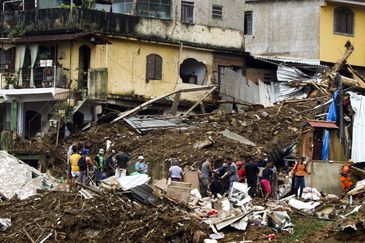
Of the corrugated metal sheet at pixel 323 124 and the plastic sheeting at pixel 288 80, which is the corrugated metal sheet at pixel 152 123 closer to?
the corrugated metal sheet at pixel 323 124

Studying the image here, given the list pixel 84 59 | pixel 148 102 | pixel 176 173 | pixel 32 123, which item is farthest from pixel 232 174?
pixel 32 123

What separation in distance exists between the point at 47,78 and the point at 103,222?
15459mm

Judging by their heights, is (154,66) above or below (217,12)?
below

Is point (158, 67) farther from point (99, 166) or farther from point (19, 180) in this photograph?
point (19, 180)

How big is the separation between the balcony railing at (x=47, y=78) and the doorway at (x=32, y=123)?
149 centimetres

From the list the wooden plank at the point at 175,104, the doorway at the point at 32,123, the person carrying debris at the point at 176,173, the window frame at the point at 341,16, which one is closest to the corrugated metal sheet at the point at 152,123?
the wooden plank at the point at 175,104

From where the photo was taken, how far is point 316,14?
47.1 metres

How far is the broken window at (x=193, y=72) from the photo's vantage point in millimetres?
46438

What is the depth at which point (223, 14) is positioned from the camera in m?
47.7

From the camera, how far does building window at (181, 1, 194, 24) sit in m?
46.4

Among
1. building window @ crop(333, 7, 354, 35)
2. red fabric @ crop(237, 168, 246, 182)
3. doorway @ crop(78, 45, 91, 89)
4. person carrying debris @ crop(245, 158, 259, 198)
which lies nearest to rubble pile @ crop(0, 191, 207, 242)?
person carrying debris @ crop(245, 158, 259, 198)

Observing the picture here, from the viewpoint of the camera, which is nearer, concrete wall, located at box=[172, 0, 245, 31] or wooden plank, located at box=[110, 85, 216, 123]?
wooden plank, located at box=[110, 85, 216, 123]

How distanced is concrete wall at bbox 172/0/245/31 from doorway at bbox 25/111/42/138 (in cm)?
728

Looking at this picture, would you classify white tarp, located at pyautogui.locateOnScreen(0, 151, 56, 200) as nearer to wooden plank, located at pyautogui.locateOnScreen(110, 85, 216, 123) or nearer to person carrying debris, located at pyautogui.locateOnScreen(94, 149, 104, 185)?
person carrying debris, located at pyautogui.locateOnScreen(94, 149, 104, 185)
